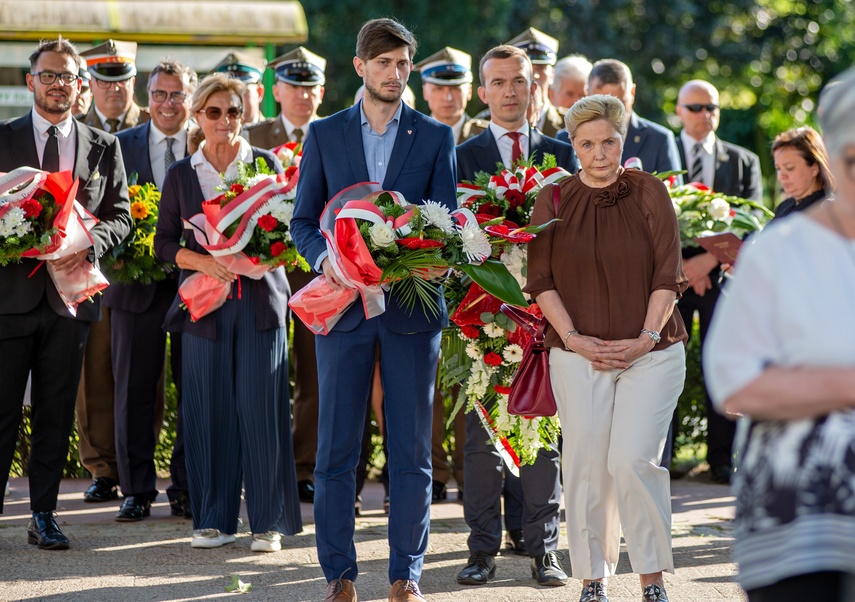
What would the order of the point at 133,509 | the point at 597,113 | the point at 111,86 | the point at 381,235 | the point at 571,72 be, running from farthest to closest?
the point at 571,72
the point at 111,86
the point at 133,509
the point at 597,113
the point at 381,235

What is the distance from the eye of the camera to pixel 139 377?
7371 millimetres

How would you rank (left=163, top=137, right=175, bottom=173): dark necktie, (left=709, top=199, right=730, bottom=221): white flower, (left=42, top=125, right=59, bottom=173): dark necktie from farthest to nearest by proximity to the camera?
(left=163, top=137, right=175, bottom=173): dark necktie
(left=709, top=199, right=730, bottom=221): white flower
(left=42, top=125, right=59, bottom=173): dark necktie

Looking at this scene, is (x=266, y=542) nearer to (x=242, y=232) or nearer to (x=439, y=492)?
(x=242, y=232)

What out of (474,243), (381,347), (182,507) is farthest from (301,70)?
(474,243)

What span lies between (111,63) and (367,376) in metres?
4.35

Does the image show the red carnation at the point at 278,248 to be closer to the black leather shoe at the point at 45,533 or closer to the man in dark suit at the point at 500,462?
the man in dark suit at the point at 500,462

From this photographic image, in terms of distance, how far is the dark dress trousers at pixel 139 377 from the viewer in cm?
726

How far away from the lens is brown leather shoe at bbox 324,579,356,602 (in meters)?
5.23

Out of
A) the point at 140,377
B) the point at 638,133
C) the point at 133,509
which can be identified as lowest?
the point at 133,509

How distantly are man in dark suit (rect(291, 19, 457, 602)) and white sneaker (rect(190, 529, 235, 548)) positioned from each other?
52.1 inches

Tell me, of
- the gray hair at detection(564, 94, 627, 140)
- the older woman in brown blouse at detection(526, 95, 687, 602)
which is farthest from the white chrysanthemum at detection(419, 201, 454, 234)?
the gray hair at detection(564, 94, 627, 140)

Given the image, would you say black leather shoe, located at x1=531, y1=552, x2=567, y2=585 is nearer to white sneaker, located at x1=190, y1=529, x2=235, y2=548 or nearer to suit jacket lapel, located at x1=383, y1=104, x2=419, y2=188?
white sneaker, located at x1=190, y1=529, x2=235, y2=548

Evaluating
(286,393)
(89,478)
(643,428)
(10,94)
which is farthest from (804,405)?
(10,94)

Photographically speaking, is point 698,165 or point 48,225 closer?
point 48,225
